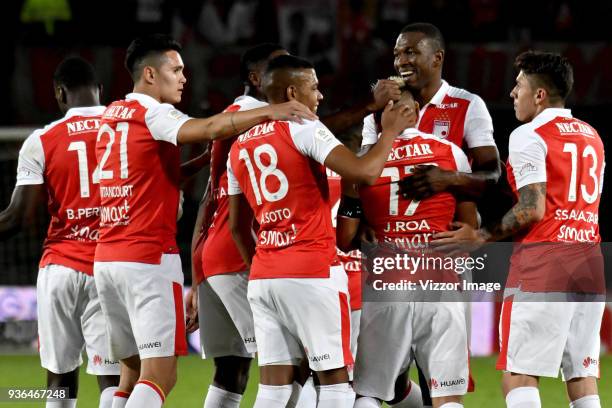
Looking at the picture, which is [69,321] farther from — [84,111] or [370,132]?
[370,132]

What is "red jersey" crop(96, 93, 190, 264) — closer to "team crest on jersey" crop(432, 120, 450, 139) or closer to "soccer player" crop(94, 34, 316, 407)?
"soccer player" crop(94, 34, 316, 407)

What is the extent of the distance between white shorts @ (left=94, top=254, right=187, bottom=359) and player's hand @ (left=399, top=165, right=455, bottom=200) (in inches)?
53.5

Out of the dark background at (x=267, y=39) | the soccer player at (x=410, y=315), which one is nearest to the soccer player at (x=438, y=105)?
the soccer player at (x=410, y=315)

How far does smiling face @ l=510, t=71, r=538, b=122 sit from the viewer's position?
220 inches

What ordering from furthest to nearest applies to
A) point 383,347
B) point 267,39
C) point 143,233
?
point 267,39
point 143,233
point 383,347

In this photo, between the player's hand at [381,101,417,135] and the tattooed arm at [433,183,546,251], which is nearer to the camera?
the player's hand at [381,101,417,135]

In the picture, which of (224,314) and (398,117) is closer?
(398,117)

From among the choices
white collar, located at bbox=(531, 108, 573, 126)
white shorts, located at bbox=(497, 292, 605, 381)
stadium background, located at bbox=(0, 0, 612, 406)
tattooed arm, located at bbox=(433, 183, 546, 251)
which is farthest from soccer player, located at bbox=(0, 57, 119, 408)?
stadium background, located at bbox=(0, 0, 612, 406)

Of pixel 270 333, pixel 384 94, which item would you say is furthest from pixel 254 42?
pixel 270 333

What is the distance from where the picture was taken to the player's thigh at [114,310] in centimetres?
557

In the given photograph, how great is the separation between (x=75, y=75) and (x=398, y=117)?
2.24 m

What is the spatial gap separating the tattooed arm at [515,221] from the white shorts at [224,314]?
1353 mm

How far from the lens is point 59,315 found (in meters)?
6.16

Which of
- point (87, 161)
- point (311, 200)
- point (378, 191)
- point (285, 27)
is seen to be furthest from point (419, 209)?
point (285, 27)
